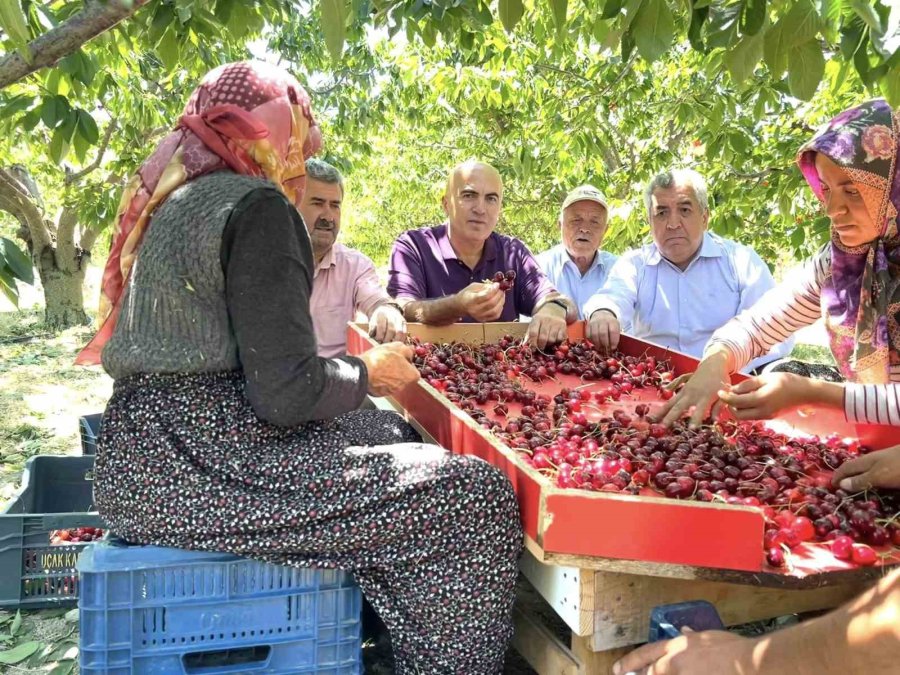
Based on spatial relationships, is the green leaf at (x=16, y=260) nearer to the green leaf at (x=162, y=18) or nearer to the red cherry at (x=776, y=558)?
the green leaf at (x=162, y=18)

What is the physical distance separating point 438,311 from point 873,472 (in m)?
2.13

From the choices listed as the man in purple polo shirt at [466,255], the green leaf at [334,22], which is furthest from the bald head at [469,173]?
the green leaf at [334,22]

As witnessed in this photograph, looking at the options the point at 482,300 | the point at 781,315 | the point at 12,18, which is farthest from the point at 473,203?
the point at 12,18

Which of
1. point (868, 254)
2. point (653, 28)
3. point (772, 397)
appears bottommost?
point (772, 397)

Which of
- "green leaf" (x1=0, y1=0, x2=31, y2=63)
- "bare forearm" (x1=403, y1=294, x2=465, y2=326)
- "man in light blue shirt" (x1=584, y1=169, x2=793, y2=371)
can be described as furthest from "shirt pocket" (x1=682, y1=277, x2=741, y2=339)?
"green leaf" (x1=0, y1=0, x2=31, y2=63)

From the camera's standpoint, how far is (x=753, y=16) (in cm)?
173

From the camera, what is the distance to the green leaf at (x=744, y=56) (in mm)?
1790

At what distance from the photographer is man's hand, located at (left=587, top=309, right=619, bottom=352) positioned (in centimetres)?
332

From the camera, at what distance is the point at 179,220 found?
67.3 inches

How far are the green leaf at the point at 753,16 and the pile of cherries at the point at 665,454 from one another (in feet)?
3.51

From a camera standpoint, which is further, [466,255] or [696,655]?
[466,255]

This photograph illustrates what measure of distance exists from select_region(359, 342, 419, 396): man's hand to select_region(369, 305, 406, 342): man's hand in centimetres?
100

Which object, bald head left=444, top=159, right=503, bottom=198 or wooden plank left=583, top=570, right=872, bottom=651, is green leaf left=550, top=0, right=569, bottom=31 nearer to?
wooden plank left=583, top=570, right=872, bottom=651

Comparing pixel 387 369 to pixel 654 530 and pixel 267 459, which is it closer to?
pixel 267 459
